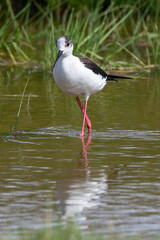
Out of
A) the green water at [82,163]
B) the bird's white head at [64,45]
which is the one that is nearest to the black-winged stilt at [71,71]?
the bird's white head at [64,45]

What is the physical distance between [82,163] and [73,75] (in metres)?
1.37

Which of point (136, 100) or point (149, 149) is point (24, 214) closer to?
point (149, 149)

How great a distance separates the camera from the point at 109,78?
25.6ft

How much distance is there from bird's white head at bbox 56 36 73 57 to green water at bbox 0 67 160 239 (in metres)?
0.84

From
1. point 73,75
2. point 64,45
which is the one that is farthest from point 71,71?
point 64,45

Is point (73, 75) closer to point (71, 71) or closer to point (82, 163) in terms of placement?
point (71, 71)

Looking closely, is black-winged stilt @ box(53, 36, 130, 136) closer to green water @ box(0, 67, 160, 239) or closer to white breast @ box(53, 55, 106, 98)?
white breast @ box(53, 55, 106, 98)

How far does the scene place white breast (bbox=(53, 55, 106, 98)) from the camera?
6707 millimetres

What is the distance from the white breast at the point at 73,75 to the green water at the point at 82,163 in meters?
0.47

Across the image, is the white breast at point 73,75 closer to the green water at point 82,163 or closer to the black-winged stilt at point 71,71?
the black-winged stilt at point 71,71

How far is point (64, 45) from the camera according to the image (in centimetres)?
679

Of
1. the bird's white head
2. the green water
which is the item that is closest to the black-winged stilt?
the bird's white head

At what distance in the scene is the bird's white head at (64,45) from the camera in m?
6.76

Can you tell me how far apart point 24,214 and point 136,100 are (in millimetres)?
4563
